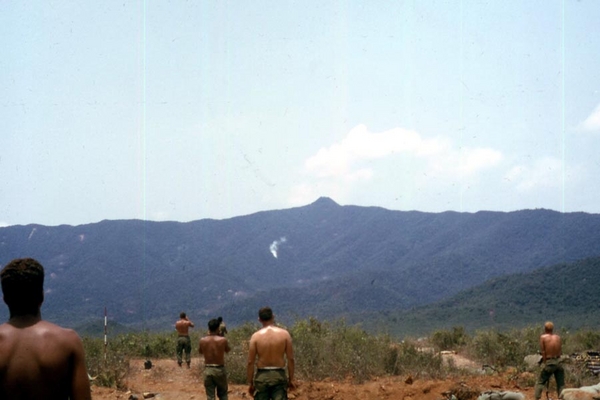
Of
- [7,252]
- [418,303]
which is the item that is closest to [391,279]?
[418,303]

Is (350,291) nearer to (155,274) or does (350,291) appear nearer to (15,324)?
(155,274)

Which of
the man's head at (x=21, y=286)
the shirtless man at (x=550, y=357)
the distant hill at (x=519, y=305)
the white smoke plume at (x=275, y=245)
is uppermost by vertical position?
the white smoke plume at (x=275, y=245)

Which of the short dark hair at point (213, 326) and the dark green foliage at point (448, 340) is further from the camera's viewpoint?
the dark green foliage at point (448, 340)

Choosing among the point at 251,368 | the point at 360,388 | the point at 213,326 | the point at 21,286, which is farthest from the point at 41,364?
the point at 360,388

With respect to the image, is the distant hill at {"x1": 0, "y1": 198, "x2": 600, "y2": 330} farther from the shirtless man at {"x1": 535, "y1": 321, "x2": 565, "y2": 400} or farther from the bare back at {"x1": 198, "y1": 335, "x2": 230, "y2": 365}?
the bare back at {"x1": 198, "y1": 335, "x2": 230, "y2": 365}

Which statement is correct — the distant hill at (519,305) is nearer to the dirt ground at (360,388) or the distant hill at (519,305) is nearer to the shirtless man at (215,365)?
the dirt ground at (360,388)

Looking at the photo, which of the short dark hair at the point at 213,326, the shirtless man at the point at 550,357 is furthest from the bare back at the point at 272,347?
the shirtless man at the point at 550,357
